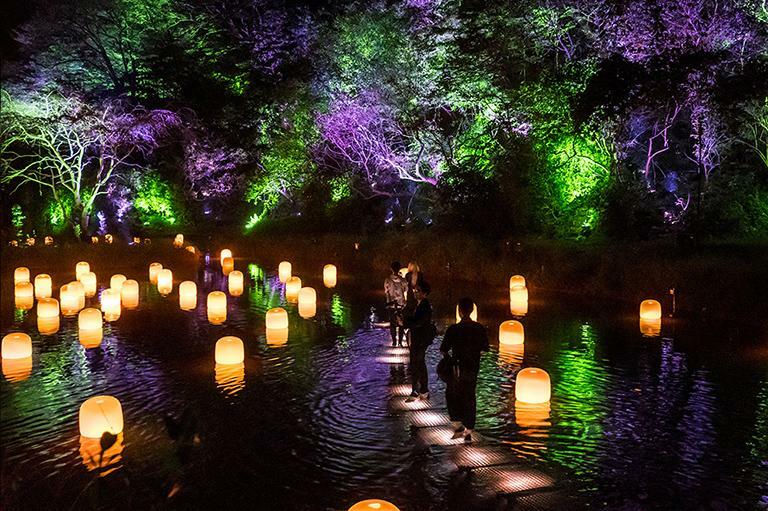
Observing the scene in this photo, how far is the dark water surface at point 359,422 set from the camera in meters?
7.16

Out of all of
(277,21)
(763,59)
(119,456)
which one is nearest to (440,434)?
(119,456)

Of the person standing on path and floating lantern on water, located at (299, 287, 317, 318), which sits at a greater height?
the person standing on path

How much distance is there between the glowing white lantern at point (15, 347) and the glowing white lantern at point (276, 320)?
4.77m

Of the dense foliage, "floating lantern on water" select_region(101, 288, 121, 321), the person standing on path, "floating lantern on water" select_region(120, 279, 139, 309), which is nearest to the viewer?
the person standing on path

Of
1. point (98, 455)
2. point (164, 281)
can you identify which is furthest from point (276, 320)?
point (164, 281)

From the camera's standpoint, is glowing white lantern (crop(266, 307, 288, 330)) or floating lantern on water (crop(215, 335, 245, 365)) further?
glowing white lantern (crop(266, 307, 288, 330))

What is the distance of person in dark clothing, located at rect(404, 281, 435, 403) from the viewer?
9.68 metres

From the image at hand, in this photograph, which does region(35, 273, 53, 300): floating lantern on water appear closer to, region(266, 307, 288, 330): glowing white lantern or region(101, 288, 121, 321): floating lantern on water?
region(101, 288, 121, 321): floating lantern on water

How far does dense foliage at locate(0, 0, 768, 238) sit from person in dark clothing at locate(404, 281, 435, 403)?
1243cm

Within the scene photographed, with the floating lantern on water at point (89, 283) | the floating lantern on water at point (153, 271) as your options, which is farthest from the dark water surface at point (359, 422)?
the floating lantern on water at point (153, 271)

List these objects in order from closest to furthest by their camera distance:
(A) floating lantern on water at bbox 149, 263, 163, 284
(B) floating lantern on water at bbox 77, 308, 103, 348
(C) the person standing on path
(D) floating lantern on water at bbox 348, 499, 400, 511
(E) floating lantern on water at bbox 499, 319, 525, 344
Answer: (D) floating lantern on water at bbox 348, 499, 400, 511 < (C) the person standing on path < (E) floating lantern on water at bbox 499, 319, 525, 344 < (B) floating lantern on water at bbox 77, 308, 103, 348 < (A) floating lantern on water at bbox 149, 263, 163, 284

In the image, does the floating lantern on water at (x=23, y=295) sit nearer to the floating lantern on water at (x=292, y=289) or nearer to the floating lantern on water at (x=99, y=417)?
the floating lantern on water at (x=292, y=289)

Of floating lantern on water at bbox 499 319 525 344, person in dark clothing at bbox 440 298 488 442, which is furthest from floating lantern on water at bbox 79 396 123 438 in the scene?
floating lantern on water at bbox 499 319 525 344

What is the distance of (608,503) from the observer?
6.95 meters
